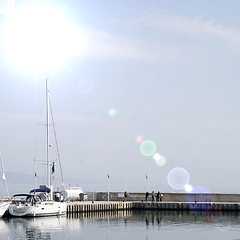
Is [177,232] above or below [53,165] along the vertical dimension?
below

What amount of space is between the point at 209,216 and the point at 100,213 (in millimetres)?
14714

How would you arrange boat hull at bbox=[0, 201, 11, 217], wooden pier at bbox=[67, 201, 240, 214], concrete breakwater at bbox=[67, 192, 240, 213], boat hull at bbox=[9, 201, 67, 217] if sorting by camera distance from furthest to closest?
1. concrete breakwater at bbox=[67, 192, 240, 213]
2. wooden pier at bbox=[67, 201, 240, 214]
3. boat hull at bbox=[9, 201, 67, 217]
4. boat hull at bbox=[0, 201, 11, 217]

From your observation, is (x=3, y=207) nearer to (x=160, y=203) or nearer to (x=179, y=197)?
(x=160, y=203)

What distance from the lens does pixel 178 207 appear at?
8175 cm

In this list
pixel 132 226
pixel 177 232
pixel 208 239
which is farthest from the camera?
pixel 132 226

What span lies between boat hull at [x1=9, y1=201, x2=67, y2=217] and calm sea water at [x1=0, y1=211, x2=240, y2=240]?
121 centimetres

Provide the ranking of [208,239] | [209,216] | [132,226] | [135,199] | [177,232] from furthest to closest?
[135,199], [209,216], [132,226], [177,232], [208,239]

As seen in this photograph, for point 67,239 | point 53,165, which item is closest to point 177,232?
point 67,239

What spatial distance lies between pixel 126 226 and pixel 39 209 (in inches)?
525

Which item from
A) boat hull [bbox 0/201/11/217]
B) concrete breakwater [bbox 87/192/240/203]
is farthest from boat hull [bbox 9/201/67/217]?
concrete breakwater [bbox 87/192/240/203]

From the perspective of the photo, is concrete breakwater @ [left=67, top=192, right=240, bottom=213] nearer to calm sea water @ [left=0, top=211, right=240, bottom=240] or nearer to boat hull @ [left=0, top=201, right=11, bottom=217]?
calm sea water @ [left=0, top=211, right=240, bottom=240]

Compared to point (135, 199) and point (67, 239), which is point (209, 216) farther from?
point (67, 239)

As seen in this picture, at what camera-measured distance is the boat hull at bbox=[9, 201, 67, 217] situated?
69.5 metres

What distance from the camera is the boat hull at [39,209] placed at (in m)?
69.5
